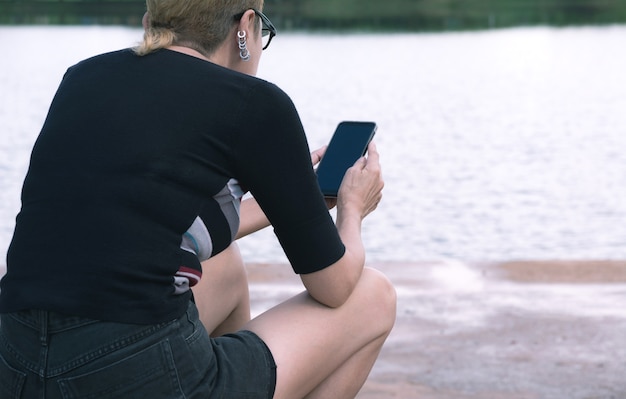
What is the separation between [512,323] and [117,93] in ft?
7.00

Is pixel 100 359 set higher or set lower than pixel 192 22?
lower

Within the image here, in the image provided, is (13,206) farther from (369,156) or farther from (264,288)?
(369,156)

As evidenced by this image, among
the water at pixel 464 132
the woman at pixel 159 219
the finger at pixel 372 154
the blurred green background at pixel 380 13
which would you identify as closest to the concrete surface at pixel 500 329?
the finger at pixel 372 154

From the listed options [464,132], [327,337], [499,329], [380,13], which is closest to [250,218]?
[327,337]

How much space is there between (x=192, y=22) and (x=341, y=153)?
1.82 feet

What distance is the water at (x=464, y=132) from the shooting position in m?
6.54

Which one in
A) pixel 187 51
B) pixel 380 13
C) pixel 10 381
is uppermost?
pixel 187 51

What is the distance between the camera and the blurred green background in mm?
45562

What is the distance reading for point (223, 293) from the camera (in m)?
→ 2.43

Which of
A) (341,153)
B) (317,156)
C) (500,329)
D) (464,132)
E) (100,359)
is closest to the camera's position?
(100,359)

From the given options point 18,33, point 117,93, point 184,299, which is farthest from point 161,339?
point 18,33

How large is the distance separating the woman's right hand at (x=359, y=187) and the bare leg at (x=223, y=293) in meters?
0.34

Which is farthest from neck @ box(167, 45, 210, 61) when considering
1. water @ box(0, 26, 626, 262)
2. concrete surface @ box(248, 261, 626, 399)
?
concrete surface @ box(248, 261, 626, 399)

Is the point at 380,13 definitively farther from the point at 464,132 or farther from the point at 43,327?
the point at 43,327
